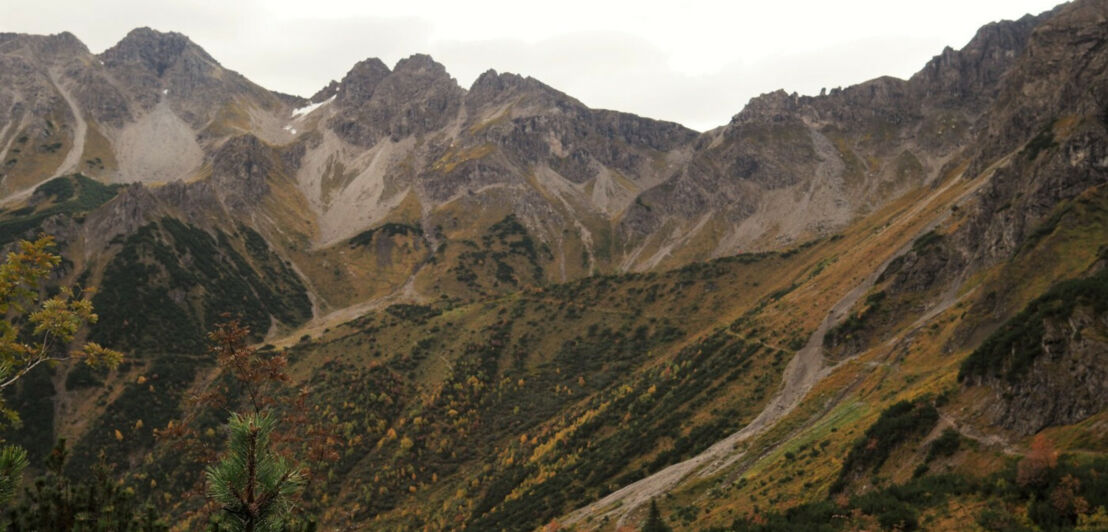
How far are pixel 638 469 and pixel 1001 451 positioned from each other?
203 ft

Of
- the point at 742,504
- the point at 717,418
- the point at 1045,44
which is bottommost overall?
the point at 717,418

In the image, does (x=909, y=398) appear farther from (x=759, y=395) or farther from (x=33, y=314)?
(x=33, y=314)

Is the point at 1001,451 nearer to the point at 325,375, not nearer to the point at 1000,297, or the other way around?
the point at 1000,297

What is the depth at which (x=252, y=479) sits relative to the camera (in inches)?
351

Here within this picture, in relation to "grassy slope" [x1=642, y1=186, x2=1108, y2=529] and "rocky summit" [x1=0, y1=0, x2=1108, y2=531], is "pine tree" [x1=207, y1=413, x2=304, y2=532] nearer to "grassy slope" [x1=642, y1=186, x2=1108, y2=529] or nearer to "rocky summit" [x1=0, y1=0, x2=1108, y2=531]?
"rocky summit" [x1=0, y1=0, x2=1108, y2=531]

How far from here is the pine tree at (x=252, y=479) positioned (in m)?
8.75

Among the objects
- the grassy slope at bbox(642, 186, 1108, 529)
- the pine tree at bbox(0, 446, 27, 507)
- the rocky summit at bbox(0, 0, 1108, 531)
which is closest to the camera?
the pine tree at bbox(0, 446, 27, 507)

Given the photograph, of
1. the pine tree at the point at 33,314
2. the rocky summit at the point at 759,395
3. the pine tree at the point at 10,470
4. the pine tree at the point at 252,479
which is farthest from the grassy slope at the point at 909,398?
the pine tree at the point at 33,314

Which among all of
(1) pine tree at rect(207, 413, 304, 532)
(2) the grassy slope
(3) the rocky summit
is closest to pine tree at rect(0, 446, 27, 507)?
(3) the rocky summit

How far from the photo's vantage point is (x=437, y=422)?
15512 centimetres

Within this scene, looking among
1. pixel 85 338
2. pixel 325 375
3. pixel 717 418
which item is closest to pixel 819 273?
pixel 717 418

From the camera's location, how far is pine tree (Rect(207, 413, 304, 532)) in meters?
8.75

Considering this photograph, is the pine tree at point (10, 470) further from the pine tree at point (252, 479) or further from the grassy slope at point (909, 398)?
the grassy slope at point (909, 398)

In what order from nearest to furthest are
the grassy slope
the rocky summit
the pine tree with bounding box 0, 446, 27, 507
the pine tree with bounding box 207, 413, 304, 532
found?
the pine tree with bounding box 207, 413, 304, 532, the pine tree with bounding box 0, 446, 27, 507, the rocky summit, the grassy slope
